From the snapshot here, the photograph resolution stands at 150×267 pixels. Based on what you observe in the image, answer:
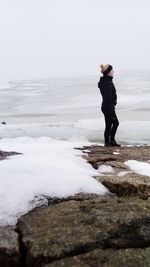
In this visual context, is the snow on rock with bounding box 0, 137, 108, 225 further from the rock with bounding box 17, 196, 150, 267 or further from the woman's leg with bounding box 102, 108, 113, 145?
the woman's leg with bounding box 102, 108, 113, 145

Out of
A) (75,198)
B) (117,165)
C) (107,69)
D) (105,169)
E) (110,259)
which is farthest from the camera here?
(107,69)

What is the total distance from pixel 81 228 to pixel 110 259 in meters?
0.54

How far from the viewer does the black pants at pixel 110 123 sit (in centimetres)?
995

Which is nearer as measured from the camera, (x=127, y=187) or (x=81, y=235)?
(x=81, y=235)

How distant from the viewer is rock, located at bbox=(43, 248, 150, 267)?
11.8 feet

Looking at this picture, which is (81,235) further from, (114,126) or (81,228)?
(114,126)

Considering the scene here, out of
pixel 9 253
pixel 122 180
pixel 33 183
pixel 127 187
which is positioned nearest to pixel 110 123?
pixel 122 180

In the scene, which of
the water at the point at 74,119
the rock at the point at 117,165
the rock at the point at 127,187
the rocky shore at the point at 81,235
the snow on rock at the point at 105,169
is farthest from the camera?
the water at the point at 74,119

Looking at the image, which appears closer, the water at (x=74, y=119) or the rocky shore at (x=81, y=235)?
the rocky shore at (x=81, y=235)

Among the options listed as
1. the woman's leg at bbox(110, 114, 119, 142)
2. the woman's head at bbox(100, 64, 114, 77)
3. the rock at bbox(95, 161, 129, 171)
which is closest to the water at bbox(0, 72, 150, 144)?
the woman's leg at bbox(110, 114, 119, 142)

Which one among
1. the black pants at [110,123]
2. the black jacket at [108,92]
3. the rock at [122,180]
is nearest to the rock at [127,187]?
the rock at [122,180]

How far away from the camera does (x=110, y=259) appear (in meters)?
3.65

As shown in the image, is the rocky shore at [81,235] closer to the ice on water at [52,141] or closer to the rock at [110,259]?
the rock at [110,259]

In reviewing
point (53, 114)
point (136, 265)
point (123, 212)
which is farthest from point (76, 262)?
point (53, 114)
